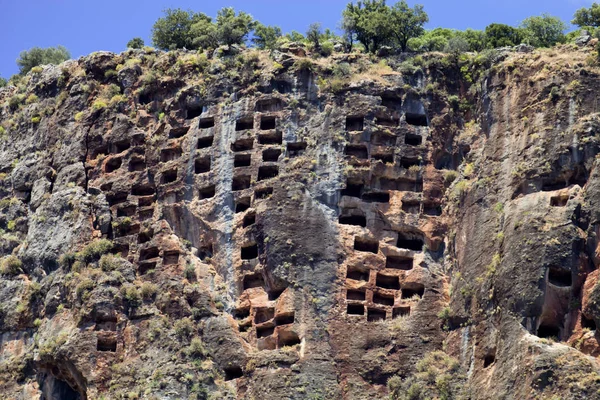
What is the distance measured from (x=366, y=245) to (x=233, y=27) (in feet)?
41.6

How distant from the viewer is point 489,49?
5728cm

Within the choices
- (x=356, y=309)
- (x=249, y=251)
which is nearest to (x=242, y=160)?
(x=249, y=251)

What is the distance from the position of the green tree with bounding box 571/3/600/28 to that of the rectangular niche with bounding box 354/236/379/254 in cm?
1470

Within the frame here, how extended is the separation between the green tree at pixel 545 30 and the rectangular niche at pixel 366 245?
12.0 m

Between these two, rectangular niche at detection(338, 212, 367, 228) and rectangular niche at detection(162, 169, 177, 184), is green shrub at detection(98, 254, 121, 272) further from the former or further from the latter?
rectangular niche at detection(338, 212, 367, 228)

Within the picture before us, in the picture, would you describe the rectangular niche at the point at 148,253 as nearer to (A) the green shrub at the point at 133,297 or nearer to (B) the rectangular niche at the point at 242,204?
(A) the green shrub at the point at 133,297

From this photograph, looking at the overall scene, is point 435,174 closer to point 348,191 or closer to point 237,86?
point 348,191

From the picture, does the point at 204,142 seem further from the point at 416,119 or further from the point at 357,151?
the point at 416,119

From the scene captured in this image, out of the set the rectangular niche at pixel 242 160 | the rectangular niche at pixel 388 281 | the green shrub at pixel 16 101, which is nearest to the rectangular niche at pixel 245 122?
Answer: the rectangular niche at pixel 242 160

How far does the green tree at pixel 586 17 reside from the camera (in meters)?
61.3

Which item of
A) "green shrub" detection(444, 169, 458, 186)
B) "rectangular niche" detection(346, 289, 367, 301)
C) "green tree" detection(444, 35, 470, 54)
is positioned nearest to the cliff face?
"green shrub" detection(444, 169, 458, 186)

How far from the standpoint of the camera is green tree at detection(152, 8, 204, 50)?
2484 inches

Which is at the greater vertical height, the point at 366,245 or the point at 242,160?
the point at 242,160

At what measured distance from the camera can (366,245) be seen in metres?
52.3
